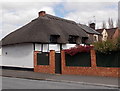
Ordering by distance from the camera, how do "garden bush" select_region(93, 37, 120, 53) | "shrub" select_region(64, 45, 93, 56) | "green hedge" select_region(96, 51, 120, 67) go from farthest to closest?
"shrub" select_region(64, 45, 93, 56) < "green hedge" select_region(96, 51, 120, 67) < "garden bush" select_region(93, 37, 120, 53)

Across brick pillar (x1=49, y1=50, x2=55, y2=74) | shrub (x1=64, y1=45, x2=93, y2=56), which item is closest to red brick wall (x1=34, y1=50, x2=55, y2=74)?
brick pillar (x1=49, y1=50, x2=55, y2=74)

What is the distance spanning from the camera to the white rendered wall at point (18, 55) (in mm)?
18844

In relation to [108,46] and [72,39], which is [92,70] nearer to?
[108,46]

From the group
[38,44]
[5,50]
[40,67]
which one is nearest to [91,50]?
[40,67]

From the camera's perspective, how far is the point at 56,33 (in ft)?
69.4

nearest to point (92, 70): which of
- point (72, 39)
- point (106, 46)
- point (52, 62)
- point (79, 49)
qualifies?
point (79, 49)

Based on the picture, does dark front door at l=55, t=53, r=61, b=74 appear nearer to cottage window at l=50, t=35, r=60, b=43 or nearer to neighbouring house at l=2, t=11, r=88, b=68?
neighbouring house at l=2, t=11, r=88, b=68

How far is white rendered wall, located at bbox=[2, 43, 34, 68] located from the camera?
1884 centimetres

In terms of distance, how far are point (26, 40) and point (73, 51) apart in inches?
262

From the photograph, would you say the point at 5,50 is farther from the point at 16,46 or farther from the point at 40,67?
the point at 40,67

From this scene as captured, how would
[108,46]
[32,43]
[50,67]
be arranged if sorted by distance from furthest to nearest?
1. [32,43]
2. [50,67]
3. [108,46]

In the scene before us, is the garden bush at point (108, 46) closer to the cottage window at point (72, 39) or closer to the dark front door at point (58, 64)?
the dark front door at point (58, 64)

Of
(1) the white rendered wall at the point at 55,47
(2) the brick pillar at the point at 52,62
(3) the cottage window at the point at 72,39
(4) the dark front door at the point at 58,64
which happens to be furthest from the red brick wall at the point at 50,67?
(3) the cottage window at the point at 72,39

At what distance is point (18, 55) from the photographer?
20.2 metres
